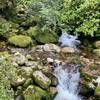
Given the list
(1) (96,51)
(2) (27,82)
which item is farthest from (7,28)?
(2) (27,82)

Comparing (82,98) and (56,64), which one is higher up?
(56,64)

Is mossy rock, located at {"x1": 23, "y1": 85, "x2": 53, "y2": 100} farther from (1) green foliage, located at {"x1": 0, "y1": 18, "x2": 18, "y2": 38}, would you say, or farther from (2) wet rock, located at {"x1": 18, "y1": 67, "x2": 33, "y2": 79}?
(1) green foliage, located at {"x1": 0, "y1": 18, "x2": 18, "y2": 38}

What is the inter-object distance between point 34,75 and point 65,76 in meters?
1.33

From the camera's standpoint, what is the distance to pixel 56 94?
972 centimetres

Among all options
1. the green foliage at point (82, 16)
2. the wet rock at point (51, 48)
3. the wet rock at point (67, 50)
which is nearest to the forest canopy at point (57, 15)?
the green foliage at point (82, 16)

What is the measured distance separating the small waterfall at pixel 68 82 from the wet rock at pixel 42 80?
0.58m

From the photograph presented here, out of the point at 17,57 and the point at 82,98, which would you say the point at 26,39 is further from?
the point at 82,98

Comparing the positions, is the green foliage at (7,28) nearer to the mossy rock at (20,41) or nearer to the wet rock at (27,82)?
the mossy rock at (20,41)

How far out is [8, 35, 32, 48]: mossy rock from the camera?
40.6 feet

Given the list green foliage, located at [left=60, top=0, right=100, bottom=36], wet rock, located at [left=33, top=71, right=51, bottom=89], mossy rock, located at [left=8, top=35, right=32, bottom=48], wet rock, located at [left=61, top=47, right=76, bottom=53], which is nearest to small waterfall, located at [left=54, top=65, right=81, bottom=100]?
wet rock, located at [left=33, top=71, right=51, bottom=89]

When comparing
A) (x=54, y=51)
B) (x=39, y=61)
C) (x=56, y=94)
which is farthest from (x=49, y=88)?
(x=54, y=51)

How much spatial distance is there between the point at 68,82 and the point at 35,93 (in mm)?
1752

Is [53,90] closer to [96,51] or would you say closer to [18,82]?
[18,82]

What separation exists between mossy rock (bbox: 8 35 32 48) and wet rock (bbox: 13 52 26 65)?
108 centimetres
